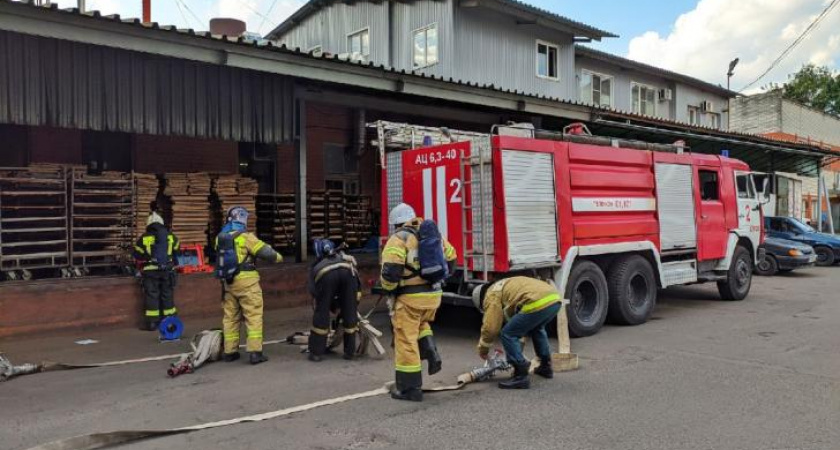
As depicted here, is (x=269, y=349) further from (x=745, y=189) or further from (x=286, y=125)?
(x=745, y=189)

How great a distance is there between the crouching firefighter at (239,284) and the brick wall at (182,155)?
5675 mm

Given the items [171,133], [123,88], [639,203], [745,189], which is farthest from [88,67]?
[745,189]

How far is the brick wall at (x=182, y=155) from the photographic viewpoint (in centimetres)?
1182

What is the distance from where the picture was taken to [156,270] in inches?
344

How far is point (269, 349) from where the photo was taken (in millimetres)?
7625

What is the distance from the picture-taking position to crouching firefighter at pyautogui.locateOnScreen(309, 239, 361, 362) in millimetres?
6949

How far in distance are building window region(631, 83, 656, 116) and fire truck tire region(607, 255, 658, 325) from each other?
19304mm

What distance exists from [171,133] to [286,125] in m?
2.01

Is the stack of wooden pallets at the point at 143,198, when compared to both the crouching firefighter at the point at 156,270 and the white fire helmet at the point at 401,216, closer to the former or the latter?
the crouching firefighter at the point at 156,270

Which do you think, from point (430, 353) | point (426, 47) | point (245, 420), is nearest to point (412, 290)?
point (430, 353)

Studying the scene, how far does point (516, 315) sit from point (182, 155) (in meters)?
8.77

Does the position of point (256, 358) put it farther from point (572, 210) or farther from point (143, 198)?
point (143, 198)

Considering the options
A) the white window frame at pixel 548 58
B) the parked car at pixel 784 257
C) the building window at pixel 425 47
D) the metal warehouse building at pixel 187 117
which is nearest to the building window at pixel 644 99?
the white window frame at pixel 548 58

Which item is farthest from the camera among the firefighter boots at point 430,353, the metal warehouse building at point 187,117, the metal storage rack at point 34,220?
the metal storage rack at point 34,220
